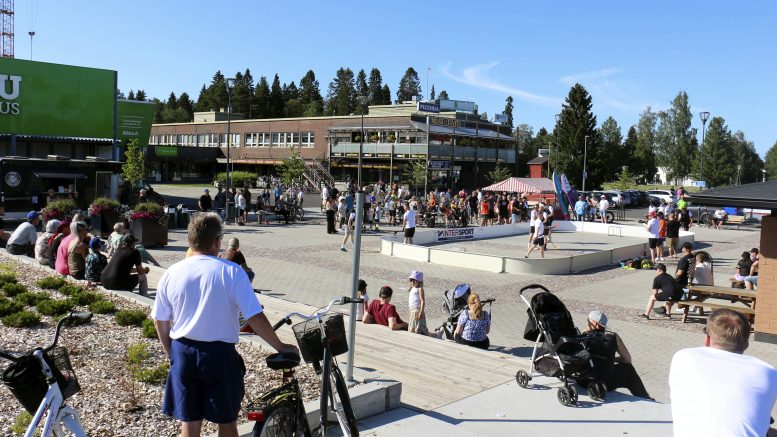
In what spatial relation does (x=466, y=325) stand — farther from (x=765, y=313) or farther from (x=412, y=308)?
(x=765, y=313)

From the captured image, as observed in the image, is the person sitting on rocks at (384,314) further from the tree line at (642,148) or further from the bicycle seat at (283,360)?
the tree line at (642,148)

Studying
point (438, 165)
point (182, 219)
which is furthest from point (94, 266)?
point (438, 165)

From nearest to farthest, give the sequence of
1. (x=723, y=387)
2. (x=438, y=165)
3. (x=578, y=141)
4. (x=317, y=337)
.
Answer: (x=723, y=387) < (x=317, y=337) < (x=438, y=165) < (x=578, y=141)

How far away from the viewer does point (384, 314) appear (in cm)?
1035

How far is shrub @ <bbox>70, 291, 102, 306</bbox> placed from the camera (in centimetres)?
968

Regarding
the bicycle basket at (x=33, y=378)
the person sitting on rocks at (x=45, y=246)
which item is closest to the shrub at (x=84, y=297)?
the person sitting on rocks at (x=45, y=246)

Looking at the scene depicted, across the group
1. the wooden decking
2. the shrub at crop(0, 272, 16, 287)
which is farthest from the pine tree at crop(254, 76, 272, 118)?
the wooden decking

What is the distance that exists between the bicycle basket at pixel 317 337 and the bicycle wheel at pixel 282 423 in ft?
1.23

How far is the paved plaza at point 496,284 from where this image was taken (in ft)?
37.2

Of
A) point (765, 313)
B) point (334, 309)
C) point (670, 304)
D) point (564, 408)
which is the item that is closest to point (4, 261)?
point (334, 309)

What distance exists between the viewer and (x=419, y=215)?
32906 mm

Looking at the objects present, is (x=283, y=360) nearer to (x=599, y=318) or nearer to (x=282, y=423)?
(x=282, y=423)

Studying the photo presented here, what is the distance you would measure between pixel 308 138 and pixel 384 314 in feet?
204

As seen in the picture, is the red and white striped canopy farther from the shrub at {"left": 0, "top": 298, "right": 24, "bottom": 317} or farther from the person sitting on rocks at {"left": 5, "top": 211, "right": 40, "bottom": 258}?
the shrub at {"left": 0, "top": 298, "right": 24, "bottom": 317}
